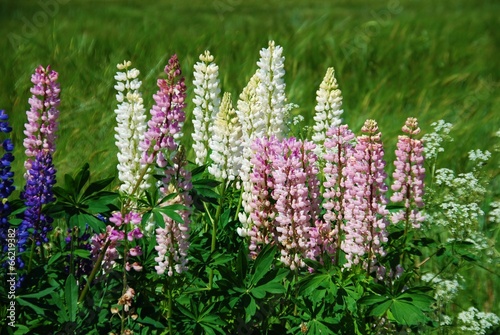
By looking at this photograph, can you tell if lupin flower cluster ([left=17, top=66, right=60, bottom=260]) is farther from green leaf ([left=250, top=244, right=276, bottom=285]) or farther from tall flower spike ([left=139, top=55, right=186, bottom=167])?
green leaf ([left=250, top=244, right=276, bottom=285])

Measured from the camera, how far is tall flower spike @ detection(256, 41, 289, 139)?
11.2 ft

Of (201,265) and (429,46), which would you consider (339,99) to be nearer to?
(201,265)

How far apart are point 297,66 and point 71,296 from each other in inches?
225

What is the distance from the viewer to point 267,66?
3.43 meters

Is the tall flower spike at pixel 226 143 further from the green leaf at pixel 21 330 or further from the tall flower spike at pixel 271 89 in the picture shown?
the green leaf at pixel 21 330

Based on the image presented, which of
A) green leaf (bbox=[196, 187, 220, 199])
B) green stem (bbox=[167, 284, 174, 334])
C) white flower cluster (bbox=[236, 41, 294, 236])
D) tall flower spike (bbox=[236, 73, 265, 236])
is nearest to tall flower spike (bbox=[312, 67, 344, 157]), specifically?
white flower cluster (bbox=[236, 41, 294, 236])

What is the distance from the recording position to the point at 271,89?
3428 millimetres

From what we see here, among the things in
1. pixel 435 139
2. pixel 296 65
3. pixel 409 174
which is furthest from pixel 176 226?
pixel 296 65

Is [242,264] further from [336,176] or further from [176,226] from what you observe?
[336,176]

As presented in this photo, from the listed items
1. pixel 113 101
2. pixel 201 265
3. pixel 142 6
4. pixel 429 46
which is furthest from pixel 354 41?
pixel 142 6

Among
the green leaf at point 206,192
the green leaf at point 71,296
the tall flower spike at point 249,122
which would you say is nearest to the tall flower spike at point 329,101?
the tall flower spike at point 249,122

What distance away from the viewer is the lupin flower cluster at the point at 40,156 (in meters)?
3.03

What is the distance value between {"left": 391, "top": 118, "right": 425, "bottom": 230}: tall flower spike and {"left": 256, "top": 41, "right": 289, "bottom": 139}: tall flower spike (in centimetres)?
55

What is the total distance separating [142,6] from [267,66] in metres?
11.8
